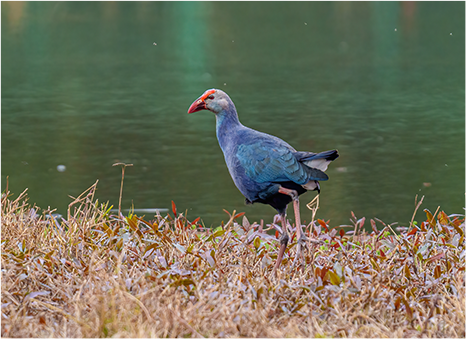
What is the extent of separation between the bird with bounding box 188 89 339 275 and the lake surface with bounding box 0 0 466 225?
2929 millimetres

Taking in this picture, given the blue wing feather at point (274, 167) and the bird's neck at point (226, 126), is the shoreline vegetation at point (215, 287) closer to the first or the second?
the blue wing feather at point (274, 167)

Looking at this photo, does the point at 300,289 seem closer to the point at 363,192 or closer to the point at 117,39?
the point at 363,192

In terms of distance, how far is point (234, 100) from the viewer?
14.6 meters

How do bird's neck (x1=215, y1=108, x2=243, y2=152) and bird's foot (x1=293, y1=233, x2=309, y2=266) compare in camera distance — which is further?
bird's neck (x1=215, y1=108, x2=243, y2=152)

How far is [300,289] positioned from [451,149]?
7.26 m

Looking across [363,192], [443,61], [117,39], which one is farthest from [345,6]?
[363,192]

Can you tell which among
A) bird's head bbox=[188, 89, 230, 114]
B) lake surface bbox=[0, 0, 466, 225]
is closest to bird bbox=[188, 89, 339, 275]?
bird's head bbox=[188, 89, 230, 114]

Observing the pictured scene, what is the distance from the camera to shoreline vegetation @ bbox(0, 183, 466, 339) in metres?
3.44

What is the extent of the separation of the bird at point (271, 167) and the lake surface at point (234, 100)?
2.93 m

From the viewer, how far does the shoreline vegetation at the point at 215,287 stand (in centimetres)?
344

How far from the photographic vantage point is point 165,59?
21.5 meters

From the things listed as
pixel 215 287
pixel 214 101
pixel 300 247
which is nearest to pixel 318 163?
pixel 300 247

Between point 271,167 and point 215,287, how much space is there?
38.2 inches

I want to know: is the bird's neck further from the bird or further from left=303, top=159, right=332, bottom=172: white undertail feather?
left=303, top=159, right=332, bottom=172: white undertail feather
